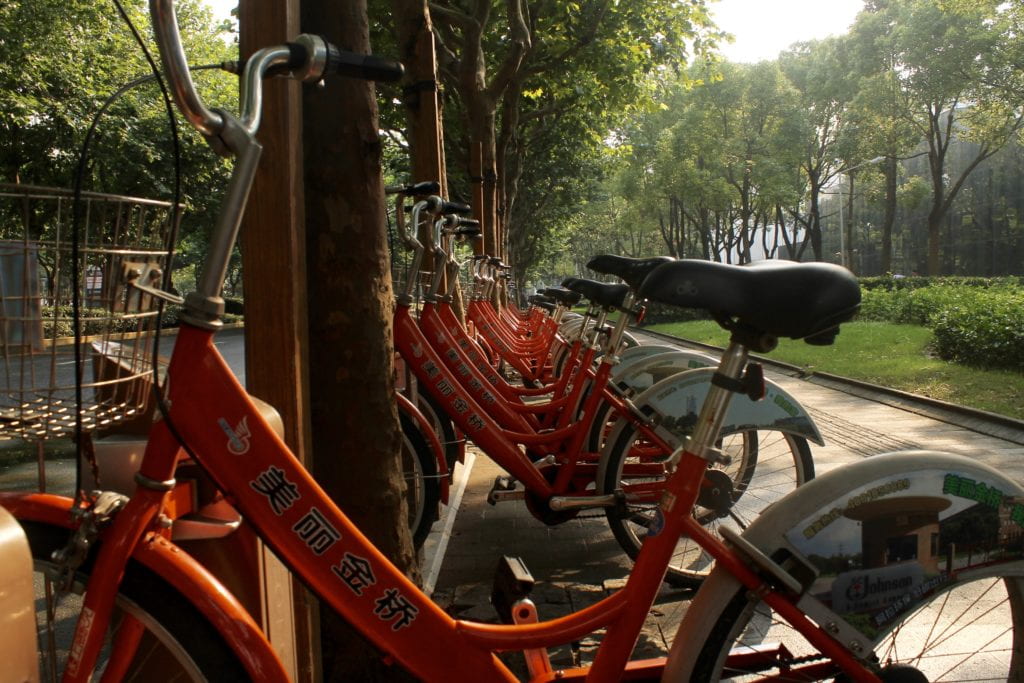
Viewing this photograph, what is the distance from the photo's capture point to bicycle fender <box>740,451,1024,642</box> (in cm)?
203

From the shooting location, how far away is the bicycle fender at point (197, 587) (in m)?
1.53

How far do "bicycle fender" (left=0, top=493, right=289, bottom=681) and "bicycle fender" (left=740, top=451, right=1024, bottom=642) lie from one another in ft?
3.52

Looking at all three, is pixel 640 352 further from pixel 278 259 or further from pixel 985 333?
pixel 985 333

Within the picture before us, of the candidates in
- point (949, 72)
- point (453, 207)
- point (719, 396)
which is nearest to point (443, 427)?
point (453, 207)

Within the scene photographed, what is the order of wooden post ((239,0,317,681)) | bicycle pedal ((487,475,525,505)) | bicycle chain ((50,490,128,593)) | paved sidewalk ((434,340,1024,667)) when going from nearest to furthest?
bicycle chain ((50,490,128,593)), wooden post ((239,0,317,681)), paved sidewalk ((434,340,1024,667)), bicycle pedal ((487,475,525,505))

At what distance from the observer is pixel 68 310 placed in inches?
74.7

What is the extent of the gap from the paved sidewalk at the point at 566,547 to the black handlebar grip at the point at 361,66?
1.83 m

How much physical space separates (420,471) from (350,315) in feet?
5.15

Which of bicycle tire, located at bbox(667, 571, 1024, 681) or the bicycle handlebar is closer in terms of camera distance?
the bicycle handlebar

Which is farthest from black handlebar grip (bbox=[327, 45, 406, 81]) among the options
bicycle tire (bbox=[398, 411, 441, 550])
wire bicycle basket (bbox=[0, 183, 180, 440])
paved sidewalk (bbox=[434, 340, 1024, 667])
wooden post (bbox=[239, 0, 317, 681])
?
bicycle tire (bbox=[398, 411, 441, 550])

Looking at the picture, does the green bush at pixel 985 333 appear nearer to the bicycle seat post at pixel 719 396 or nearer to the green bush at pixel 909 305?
the green bush at pixel 909 305

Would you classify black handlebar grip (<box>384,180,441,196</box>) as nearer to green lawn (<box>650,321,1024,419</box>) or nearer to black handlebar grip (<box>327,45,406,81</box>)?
black handlebar grip (<box>327,45,406,81</box>)

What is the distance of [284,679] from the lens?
1.58 m

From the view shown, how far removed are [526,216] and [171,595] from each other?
2878 centimetres
